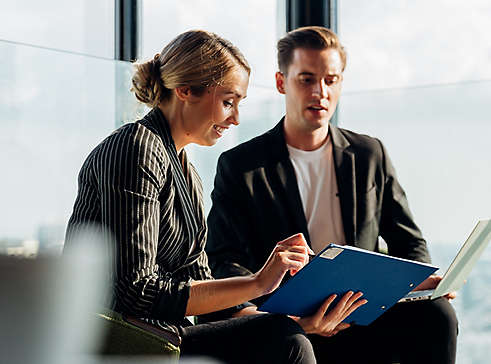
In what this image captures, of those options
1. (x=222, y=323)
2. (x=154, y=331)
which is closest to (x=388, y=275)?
(x=222, y=323)

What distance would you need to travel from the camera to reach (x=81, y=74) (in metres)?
2.78

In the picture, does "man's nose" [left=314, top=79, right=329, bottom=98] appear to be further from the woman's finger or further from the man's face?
the woman's finger

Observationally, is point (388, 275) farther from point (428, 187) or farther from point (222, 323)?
point (428, 187)

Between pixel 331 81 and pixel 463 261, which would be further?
pixel 331 81

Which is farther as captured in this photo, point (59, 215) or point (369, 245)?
point (59, 215)

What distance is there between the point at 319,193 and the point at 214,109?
699mm

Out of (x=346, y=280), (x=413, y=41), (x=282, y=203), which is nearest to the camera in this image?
(x=346, y=280)

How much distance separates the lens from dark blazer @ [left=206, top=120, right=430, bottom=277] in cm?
213

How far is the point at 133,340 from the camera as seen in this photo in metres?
1.24

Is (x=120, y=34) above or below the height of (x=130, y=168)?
above

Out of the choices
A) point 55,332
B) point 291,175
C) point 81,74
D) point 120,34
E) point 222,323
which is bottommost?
point 222,323

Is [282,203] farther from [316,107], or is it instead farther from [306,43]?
[306,43]

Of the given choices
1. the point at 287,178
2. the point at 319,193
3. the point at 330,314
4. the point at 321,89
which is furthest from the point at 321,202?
the point at 330,314

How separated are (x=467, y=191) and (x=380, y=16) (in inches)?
33.9
